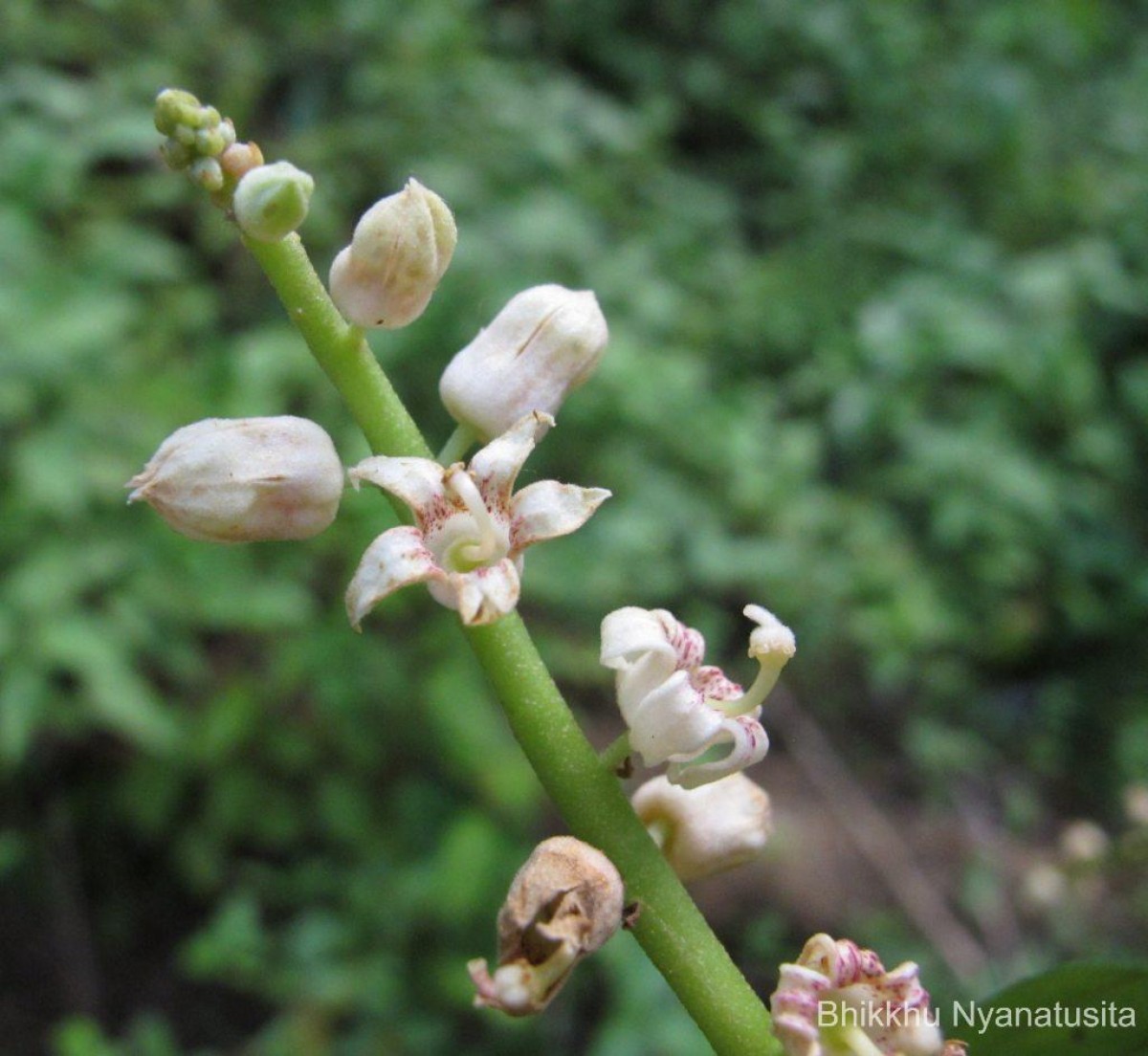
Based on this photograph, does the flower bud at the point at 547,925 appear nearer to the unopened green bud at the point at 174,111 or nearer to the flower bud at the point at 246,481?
the flower bud at the point at 246,481

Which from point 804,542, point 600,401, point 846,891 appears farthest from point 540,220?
point 846,891

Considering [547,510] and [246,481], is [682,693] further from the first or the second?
[246,481]

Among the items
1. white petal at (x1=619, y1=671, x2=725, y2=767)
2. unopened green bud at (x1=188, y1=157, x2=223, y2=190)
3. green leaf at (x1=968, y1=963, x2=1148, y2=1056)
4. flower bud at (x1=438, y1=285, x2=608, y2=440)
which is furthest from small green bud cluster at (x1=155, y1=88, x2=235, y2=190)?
green leaf at (x1=968, y1=963, x2=1148, y2=1056)

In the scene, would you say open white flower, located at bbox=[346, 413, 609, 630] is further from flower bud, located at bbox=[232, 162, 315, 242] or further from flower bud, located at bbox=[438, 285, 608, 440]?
flower bud, located at bbox=[232, 162, 315, 242]

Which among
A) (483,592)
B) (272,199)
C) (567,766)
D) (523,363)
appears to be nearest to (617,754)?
(567,766)

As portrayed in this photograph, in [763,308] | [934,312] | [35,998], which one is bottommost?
[35,998]

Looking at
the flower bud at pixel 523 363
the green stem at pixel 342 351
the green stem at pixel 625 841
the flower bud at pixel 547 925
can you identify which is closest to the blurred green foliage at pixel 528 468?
the flower bud at pixel 523 363

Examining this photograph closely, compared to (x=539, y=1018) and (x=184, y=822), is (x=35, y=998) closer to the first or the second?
(x=184, y=822)
